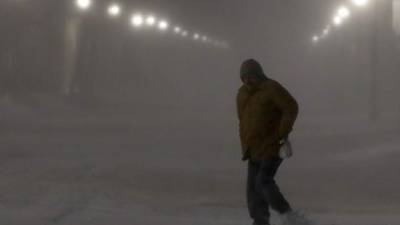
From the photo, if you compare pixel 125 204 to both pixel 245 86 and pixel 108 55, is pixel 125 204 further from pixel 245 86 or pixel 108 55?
pixel 108 55

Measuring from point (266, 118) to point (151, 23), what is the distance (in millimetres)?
55234

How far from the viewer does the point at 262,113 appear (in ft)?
28.7

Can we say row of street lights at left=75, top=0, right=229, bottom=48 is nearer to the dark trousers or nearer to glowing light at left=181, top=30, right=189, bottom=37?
glowing light at left=181, top=30, right=189, bottom=37

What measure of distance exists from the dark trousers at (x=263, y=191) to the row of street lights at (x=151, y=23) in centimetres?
3224

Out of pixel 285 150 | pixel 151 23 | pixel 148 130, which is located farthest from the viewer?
pixel 151 23

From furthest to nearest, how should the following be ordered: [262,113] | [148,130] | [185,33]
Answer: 1. [185,33]
2. [148,130]
3. [262,113]

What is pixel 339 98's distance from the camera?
176 feet

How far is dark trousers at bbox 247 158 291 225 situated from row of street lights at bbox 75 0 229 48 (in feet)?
106

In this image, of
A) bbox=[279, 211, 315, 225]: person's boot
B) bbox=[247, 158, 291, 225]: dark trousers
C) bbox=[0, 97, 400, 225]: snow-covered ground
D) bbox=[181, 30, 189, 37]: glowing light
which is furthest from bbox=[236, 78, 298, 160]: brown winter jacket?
bbox=[181, 30, 189, 37]: glowing light

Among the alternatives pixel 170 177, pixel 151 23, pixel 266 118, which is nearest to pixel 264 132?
pixel 266 118

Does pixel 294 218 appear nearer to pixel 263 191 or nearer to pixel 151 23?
pixel 263 191

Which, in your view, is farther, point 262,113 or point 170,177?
point 170,177

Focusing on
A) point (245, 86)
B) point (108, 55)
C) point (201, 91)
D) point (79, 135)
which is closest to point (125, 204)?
Answer: point (245, 86)

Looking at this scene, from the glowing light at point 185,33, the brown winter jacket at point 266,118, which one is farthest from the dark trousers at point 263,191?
the glowing light at point 185,33
